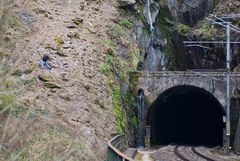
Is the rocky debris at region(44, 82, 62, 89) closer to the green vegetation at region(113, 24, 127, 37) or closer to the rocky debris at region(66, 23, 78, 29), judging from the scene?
the rocky debris at region(66, 23, 78, 29)

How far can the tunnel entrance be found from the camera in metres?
41.3

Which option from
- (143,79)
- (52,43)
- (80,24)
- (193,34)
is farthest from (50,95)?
(193,34)

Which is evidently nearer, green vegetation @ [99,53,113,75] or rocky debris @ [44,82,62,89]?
rocky debris @ [44,82,62,89]

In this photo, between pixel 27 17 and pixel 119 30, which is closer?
pixel 27 17

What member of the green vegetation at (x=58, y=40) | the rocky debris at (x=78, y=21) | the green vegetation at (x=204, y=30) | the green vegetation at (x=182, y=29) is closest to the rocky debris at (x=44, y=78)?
the green vegetation at (x=58, y=40)

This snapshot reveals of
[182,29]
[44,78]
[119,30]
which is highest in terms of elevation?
[182,29]

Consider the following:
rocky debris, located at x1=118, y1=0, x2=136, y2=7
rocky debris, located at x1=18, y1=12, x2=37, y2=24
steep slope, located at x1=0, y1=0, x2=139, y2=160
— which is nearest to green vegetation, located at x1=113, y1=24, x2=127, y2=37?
steep slope, located at x1=0, y1=0, x2=139, y2=160

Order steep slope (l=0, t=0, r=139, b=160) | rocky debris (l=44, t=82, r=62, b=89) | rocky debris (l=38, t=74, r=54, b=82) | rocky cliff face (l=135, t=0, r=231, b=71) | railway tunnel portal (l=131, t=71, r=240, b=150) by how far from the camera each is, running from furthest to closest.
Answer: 1. rocky cliff face (l=135, t=0, r=231, b=71)
2. railway tunnel portal (l=131, t=71, r=240, b=150)
3. rocky debris (l=38, t=74, r=54, b=82)
4. rocky debris (l=44, t=82, r=62, b=89)
5. steep slope (l=0, t=0, r=139, b=160)

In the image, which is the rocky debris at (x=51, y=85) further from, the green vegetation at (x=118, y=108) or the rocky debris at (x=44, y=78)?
the green vegetation at (x=118, y=108)

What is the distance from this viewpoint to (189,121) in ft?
162

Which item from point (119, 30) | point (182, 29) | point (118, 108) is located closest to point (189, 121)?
point (182, 29)

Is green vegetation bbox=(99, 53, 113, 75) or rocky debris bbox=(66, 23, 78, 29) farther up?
rocky debris bbox=(66, 23, 78, 29)

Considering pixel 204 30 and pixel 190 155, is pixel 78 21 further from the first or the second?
pixel 204 30

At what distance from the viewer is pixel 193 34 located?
1633 inches
